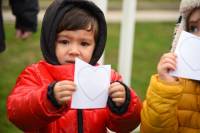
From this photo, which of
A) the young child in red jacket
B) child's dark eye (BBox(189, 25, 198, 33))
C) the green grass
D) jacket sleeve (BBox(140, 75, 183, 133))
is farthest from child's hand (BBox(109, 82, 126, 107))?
the green grass

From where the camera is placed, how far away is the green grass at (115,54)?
22.9 feet

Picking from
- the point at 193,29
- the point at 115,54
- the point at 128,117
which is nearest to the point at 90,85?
the point at 128,117

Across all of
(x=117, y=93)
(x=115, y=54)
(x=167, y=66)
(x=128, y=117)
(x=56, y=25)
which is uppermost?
(x=56, y=25)

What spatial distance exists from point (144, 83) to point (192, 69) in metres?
4.33

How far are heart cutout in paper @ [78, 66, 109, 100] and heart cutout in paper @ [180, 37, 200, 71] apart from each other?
1.09 ft

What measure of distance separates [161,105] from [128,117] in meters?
0.20

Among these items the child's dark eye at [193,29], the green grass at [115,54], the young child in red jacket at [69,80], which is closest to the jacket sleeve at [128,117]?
the young child in red jacket at [69,80]

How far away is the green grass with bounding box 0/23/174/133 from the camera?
6.97 metres

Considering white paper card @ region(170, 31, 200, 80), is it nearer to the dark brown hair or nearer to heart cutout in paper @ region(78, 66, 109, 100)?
heart cutout in paper @ region(78, 66, 109, 100)

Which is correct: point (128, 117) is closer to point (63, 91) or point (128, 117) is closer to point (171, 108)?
point (171, 108)

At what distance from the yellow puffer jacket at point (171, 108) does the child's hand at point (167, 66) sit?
23 millimetres

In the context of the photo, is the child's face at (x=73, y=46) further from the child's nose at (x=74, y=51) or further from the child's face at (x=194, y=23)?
the child's face at (x=194, y=23)

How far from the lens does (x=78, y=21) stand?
9.71ft

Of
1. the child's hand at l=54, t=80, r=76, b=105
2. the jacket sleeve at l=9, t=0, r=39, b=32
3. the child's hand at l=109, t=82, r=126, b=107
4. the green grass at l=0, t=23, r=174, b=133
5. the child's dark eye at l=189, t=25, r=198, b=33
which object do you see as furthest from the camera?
the green grass at l=0, t=23, r=174, b=133
